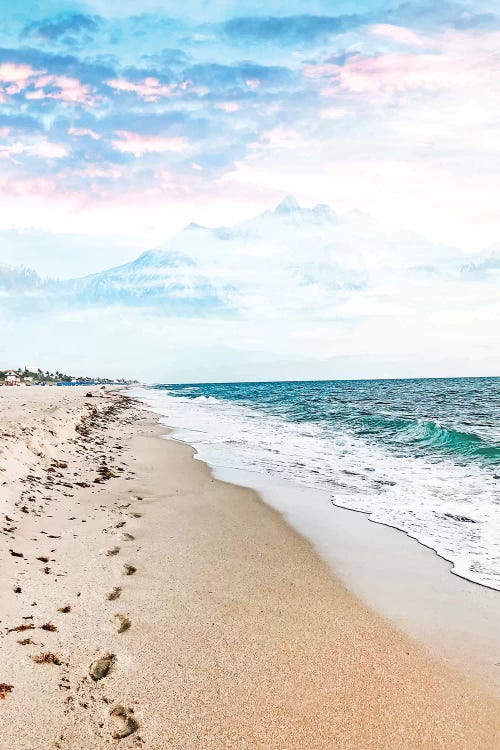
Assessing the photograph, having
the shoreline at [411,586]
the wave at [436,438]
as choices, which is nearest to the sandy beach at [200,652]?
the shoreline at [411,586]

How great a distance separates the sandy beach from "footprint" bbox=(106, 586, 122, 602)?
3 cm

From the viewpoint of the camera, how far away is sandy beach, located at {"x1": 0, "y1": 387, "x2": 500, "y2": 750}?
3596 millimetres

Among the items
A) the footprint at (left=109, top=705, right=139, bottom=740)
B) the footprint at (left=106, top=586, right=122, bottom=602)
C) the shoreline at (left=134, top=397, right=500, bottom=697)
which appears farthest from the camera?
the footprint at (left=106, top=586, right=122, bottom=602)

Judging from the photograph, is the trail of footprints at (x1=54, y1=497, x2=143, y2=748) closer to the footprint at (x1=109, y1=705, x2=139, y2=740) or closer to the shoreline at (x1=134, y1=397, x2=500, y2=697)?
the footprint at (x1=109, y1=705, x2=139, y2=740)

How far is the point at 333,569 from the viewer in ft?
23.5

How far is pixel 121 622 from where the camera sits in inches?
203

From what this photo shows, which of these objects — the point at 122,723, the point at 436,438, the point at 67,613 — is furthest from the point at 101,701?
the point at 436,438

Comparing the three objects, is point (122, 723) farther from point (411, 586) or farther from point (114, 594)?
point (411, 586)

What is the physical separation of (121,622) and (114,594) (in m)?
0.71

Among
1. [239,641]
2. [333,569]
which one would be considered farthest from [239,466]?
[239,641]

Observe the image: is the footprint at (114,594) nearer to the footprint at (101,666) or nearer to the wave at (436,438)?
the footprint at (101,666)

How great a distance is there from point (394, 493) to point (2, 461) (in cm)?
947

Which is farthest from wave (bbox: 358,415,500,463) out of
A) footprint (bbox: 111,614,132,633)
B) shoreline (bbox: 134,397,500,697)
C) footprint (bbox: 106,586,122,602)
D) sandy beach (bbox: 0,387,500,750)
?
footprint (bbox: 111,614,132,633)

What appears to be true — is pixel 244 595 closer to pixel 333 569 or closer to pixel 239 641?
pixel 239 641
